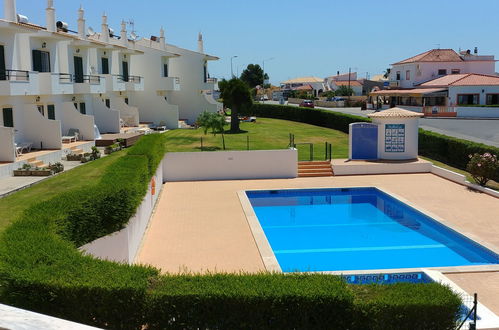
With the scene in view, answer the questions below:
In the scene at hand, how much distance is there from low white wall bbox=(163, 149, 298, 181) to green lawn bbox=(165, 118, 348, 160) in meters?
3.67

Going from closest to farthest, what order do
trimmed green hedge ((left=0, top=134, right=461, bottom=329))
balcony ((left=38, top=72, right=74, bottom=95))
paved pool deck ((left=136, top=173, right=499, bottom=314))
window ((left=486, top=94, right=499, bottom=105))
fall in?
trimmed green hedge ((left=0, top=134, right=461, bottom=329)) < paved pool deck ((left=136, top=173, right=499, bottom=314)) < balcony ((left=38, top=72, right=74, bottom=95)) < window ((left=486, top=94, right=499, bottom=105))

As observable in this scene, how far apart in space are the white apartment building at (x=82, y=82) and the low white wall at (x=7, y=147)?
42mm

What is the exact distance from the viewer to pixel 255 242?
15.9m

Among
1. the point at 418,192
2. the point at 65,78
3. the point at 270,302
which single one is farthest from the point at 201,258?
the point at 65,78

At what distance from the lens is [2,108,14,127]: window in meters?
27.6

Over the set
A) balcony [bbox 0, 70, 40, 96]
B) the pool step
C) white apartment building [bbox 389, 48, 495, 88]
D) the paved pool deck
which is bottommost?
the paved pool deck

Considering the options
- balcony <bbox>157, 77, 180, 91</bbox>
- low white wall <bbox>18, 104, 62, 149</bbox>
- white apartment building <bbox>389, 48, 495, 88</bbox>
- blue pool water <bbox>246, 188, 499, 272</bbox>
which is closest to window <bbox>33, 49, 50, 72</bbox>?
low white wall <bbox>18, 104, 62, 149</bbox>

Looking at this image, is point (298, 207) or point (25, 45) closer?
point (298, 207)

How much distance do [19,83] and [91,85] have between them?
9.73 meters

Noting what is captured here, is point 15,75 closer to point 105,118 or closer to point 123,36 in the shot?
point 105,118

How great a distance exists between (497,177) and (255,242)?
14000 mm

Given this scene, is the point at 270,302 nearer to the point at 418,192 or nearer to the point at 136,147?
the point at 136,147

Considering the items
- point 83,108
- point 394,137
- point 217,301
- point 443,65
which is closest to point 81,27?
point 83,108

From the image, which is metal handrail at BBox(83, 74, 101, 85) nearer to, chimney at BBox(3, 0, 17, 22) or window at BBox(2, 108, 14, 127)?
chimney at BBox(3, 0, 17, 22)
